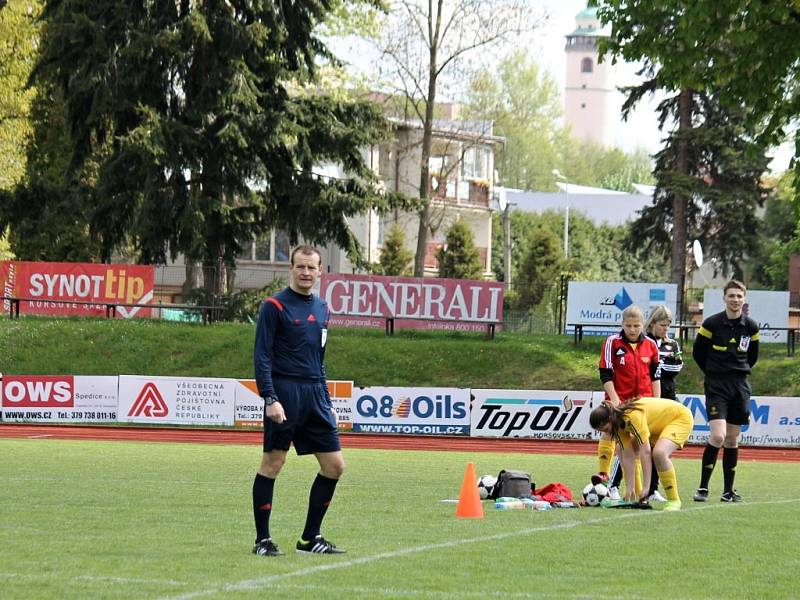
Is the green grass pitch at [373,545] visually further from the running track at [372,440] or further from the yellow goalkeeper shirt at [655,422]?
the running track at [372,440]

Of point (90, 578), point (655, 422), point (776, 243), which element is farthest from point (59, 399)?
point (776, 243)

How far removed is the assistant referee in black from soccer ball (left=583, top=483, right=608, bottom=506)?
444 centimetres

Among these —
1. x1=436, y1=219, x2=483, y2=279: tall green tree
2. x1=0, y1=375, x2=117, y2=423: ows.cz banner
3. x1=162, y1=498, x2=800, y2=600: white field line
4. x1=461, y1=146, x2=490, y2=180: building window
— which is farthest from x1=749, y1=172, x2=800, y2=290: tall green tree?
x1=162, y1=498, x2=800, y2=600: white field line

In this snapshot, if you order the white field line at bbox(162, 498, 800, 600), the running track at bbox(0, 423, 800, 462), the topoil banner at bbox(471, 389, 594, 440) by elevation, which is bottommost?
the running track at bbox(0, 423, 800, 462)

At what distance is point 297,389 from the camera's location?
9.14 metres

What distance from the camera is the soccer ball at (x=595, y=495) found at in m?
13.2

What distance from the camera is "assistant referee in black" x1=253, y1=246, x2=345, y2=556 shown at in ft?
29.8

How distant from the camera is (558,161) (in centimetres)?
11438

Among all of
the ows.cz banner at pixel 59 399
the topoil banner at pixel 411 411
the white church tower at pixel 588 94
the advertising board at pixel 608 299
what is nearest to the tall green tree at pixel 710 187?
the advertising board at pixel 608 299

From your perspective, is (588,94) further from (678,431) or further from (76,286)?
(678,431)

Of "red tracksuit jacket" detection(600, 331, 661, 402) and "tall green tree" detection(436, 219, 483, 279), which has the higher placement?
"tall green tree" detection(436, 219, 483, 279)

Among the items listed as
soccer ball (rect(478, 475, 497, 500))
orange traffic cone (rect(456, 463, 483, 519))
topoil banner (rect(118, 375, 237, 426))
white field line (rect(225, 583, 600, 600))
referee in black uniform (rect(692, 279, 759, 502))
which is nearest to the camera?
white field line (rect(225, 583, 600, 600))

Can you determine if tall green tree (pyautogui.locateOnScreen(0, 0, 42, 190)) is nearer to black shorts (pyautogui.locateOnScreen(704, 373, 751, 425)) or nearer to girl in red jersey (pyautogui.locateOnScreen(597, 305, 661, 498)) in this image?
black shorts (pyautogui.locateOnScreen(704, 373, 751, 425))

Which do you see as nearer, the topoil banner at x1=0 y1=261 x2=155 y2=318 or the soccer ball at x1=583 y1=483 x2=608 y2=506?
the soccer ball at x1=583 y1=483 x2=608 y2=506
